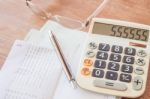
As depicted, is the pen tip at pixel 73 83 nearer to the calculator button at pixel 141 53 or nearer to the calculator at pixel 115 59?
the calculator at pixel 115 59

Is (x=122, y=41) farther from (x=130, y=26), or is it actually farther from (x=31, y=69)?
(x=31, y=69)

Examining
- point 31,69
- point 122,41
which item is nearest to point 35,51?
point 31,69

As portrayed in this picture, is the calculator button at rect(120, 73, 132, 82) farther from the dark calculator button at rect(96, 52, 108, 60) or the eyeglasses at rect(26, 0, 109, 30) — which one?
the eyeglasses at rect(26, 0, 109, 30)

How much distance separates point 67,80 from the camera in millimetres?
548

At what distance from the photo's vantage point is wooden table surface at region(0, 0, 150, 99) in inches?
25.3

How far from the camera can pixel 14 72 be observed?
566 millimetres

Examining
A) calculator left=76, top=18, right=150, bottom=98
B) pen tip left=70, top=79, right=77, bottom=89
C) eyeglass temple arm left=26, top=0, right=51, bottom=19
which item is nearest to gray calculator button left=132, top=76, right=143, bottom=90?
calculator left=76, top=18, right=150, bottom=98

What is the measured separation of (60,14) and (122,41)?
0.17m

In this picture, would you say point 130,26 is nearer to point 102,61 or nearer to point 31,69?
point 102,61

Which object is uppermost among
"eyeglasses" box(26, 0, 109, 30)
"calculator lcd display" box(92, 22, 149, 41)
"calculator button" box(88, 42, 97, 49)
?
"eyeglasses" box(26, 0, 109, 30)

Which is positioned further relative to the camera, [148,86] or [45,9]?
[45,9]

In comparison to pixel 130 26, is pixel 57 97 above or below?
Answer: below

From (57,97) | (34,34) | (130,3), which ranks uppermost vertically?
(130,3)

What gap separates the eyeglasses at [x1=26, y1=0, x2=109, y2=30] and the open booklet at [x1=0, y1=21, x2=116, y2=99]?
0.02 m
